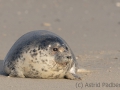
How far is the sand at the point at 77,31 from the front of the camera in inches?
223

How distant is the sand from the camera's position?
5.66 meters

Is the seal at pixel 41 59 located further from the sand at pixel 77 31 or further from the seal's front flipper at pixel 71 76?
the sand at pixel 77 31

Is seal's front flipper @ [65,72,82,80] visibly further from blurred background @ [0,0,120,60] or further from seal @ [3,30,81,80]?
blurred background @ [0,0,120,60]

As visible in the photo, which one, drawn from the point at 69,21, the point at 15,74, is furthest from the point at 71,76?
the point at 69,21

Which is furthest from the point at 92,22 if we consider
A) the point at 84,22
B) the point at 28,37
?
the point at 28,37

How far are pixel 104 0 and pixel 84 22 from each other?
15.4ft

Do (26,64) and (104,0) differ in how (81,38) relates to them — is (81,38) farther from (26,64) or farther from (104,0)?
(104,0)

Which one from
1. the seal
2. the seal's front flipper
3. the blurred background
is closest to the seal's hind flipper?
the seal

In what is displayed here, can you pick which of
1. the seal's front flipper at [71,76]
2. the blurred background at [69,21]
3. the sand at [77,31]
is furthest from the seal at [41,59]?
the blurred background at [69,21]

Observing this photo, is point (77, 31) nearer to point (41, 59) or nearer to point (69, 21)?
point (69, 21)

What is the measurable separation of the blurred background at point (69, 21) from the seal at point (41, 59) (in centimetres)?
178

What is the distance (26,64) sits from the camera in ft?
19.3

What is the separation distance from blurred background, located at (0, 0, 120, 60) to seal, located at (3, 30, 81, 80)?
178 cm

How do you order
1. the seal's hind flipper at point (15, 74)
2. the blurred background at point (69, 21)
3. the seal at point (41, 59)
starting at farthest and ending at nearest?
the blurred background at point (69, 21) < the seal's hind flipper at point (15, 74) < the seal at point (41, 59)
